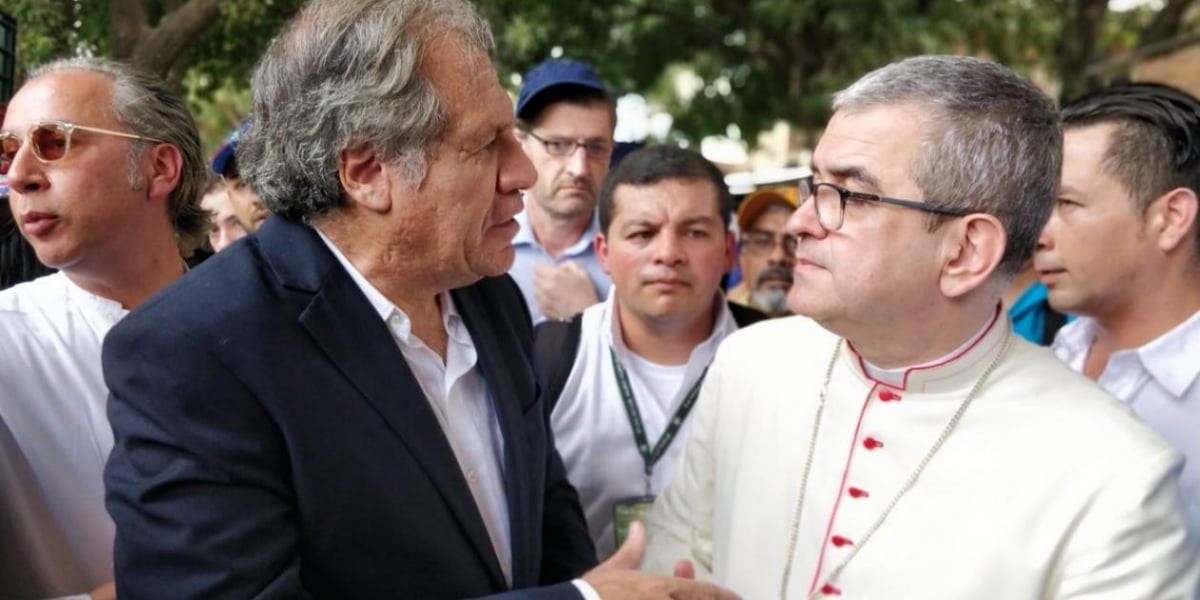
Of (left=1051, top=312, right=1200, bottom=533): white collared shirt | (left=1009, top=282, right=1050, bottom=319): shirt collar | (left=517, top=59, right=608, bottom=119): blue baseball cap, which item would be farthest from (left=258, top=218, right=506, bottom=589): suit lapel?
(left=1009, top=282, right=1050, bottom=319): shirt collar

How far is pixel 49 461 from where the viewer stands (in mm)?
2662

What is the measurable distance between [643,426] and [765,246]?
2531 mm

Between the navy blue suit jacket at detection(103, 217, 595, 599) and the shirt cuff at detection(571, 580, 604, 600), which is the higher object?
the navy blue suit jacket at detection(103, 217, 595, 599)

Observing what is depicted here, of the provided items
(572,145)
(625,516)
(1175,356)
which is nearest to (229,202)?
(572,145)

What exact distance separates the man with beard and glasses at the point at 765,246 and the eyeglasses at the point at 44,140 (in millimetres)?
3610

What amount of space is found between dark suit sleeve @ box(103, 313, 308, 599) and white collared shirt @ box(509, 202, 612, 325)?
2752 mm

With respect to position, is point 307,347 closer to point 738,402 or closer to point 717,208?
point 738,402

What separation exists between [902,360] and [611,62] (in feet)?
26.4

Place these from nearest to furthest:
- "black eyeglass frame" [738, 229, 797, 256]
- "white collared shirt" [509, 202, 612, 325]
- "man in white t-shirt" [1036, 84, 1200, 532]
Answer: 1. "man in white t-shirt" [1036, 84, 1200, 532]
2. "white collared shirt" [509, 202, 612, 325]
3. "black eyeglass frame" [738, 229, 797, 256]

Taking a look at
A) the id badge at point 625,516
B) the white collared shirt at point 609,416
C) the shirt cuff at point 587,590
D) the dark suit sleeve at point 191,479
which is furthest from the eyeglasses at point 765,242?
the dark suit sleeve at point 191,479

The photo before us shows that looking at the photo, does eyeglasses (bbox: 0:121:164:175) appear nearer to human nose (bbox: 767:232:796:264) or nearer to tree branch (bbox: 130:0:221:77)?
tree branch (bbox: 130:0:221:77)

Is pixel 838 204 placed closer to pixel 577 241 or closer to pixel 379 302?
pixel 379 302

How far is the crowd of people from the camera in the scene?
Result: 6.85 feet

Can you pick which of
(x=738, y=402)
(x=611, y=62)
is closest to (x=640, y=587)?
(x=738, y=402)
